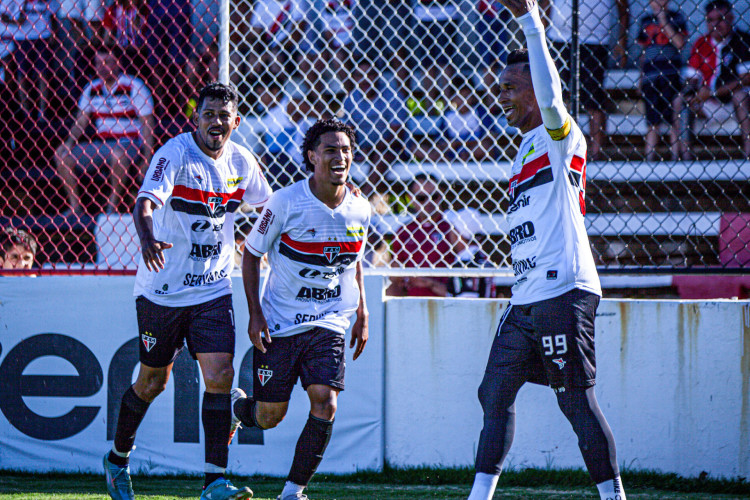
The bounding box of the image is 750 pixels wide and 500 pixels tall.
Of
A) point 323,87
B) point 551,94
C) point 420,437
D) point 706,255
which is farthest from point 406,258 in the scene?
point 551,94

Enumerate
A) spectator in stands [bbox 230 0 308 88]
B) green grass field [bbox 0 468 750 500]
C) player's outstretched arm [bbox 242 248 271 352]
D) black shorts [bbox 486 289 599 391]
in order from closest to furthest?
black shorts [bbox 486 289 599 391]
player's outstretched arm [bbox 242 248 271 352]
green grass field [bbox 0 468 750 500]
spectator in stands [bbox 230 0 308 88]

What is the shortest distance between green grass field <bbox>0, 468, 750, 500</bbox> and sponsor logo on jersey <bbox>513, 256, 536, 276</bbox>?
1695 millimetres

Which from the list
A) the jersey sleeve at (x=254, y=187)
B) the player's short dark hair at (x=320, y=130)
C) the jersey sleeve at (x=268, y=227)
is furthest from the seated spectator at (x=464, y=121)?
the jersey sleeve at (x=268, y=227)

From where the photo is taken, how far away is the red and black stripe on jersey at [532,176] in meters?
3.26

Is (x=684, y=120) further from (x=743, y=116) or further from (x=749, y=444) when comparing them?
(x=749, y=444)

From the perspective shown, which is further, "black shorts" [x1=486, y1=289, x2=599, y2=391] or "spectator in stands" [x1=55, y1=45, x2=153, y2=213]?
"spectator in stands" [x1=55, y1=45, x2=153, y2=213]

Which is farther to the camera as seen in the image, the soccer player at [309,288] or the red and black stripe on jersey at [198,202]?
the red and black stripe on jersey at [198,202]

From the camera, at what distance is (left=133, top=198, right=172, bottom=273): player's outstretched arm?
143 inches

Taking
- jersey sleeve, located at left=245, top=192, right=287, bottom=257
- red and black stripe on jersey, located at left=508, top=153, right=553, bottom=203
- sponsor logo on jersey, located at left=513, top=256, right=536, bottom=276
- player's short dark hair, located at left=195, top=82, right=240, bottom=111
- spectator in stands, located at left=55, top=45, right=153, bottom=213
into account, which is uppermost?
A: spectator in stands, located at left=55, top=45, right=153, bottom=213

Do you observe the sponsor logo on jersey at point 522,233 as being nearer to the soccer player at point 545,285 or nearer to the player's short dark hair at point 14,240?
the soccer player at point 545,285

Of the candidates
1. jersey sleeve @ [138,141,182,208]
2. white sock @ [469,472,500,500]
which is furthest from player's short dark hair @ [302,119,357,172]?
white sock @ [469,472,500,500]

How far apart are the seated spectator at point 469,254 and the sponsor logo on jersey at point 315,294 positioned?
1.75 meters

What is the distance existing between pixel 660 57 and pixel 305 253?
13.1 feet

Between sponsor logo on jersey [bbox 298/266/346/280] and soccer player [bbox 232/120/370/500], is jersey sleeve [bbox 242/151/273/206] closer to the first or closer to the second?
soccer player [bbox 232/120/370/500]
